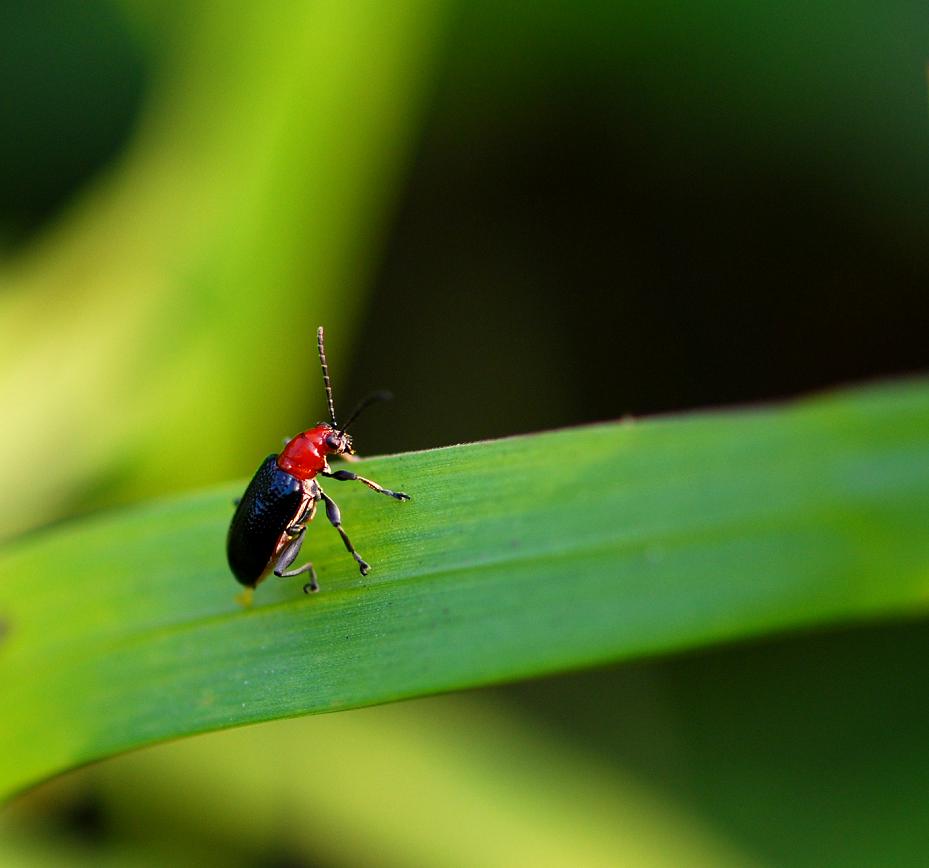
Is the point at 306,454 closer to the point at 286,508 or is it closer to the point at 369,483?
the point at 286,508

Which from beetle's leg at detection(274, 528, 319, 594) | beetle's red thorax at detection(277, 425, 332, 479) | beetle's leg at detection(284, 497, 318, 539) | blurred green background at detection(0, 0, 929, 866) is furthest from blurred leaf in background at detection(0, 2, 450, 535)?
beetle's leg at detection(274, 528, 319, 594)

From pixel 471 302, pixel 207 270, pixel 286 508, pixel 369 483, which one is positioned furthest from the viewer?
pixel 471 302

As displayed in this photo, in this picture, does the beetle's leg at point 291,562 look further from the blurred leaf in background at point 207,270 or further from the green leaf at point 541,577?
the blurred leaf in background at point 207,270

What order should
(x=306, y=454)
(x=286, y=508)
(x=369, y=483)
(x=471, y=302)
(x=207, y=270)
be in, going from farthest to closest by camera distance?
(x=471, y=302)
(x=207, y=270)
(x=306, y=454)
(x=286, y=508)
(x=369, y=483)

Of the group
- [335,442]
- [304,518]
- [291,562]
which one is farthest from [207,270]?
[291,562]

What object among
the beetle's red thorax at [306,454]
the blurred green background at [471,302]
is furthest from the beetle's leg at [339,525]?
the blurred green background at [471,302]

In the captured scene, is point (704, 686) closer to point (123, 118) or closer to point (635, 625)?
point (635, 625)

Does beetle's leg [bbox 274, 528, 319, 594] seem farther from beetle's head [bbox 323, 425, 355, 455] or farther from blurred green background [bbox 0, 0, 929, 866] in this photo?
blurred green background [bbox 0, 0, 929, 866]

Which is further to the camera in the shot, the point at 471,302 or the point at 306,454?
the point at 471,302
